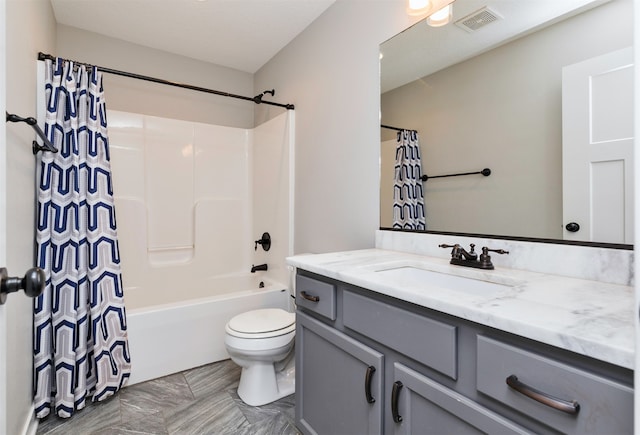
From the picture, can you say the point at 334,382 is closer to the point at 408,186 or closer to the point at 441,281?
the point at 441,281

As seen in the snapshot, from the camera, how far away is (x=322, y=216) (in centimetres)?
231

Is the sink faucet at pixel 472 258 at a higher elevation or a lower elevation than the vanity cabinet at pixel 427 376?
higher

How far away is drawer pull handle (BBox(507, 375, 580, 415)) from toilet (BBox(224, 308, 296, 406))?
131cm

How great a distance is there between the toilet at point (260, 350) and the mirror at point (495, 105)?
0.84 metres

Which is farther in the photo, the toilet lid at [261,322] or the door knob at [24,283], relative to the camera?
the toilet lid at [261,322]

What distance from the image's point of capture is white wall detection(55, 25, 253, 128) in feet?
8.52

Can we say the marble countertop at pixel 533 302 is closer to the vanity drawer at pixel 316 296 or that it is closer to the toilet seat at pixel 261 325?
the vanity drawer at pixel 316 296

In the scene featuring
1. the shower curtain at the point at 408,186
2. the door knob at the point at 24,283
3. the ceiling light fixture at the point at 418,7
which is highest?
the ceiling light fixture at the point at 418,7

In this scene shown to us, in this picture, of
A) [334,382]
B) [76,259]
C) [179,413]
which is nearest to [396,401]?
→ [334,382]

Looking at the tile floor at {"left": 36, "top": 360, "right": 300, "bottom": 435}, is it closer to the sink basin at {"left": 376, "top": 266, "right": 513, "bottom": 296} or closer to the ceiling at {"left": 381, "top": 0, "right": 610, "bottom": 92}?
the sink basin at {"left": 376, "top": 266, "right": 513, "bottom": 296}

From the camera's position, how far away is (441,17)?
159cm

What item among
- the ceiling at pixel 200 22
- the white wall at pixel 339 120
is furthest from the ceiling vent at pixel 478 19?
the ceiling at pixel 200 22

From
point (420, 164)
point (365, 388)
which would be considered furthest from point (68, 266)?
point (420, 164)

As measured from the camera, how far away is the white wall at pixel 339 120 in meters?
1.91
